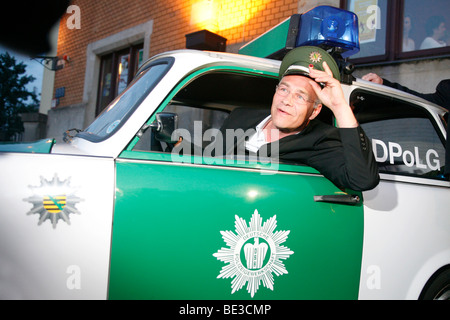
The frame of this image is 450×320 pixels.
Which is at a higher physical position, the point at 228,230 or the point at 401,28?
the point at 401,28

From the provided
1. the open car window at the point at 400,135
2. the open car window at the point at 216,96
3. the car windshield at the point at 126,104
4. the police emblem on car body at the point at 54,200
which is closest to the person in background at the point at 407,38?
the open car window at the point at 400,135

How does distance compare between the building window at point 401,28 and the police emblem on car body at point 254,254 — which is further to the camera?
the building window at point 401,28

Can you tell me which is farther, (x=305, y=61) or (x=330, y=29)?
(x=330, y=29)

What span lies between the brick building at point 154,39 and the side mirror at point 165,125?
175 inches

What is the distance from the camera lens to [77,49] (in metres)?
11.2

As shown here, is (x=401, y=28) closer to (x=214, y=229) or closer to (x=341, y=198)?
(x=341, y=198)

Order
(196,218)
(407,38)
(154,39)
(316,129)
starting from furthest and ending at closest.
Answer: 1. (154,39)
2. (407,38)
3. (316,129)
4. (196,218)

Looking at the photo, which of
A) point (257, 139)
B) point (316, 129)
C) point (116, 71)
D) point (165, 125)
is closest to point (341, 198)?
point (316, 129)

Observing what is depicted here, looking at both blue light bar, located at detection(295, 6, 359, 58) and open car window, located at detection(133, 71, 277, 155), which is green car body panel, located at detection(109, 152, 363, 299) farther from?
blue light bar, located at detection(295, 6, 359, 58)

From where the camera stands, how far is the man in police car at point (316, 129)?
187 cm

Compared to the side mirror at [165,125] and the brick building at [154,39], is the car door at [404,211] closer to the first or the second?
the side mirror at [165,125]

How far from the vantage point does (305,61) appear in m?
2.05

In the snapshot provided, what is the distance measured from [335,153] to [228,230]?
2.49 feet

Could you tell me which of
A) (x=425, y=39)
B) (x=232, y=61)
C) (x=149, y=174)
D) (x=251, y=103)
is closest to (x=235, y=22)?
(x=425, y=39)
